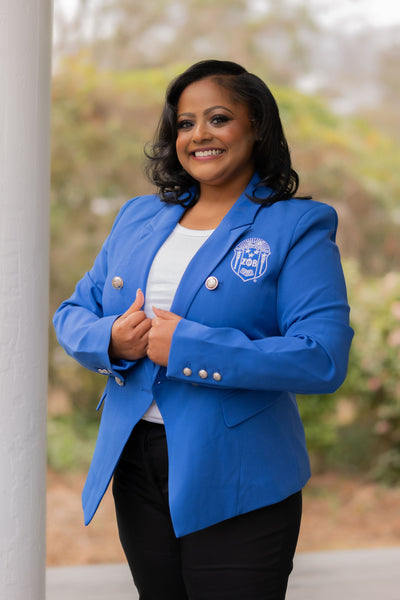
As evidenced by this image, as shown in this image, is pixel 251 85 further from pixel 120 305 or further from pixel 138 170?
pixel 138 170

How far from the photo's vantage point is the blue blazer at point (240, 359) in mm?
1384

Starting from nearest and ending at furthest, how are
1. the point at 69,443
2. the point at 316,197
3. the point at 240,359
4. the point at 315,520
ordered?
the point at 240,359 → the point at 315,520 → the point at 69,443 → the point at 316,197

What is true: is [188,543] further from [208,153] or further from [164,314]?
[208,153]

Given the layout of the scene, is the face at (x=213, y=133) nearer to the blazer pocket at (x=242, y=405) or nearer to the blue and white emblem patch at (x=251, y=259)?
the blue and white emblem patch at (x=251, y=259)

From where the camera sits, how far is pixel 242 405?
1.48m

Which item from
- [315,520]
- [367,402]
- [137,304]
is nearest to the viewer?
[137,304]

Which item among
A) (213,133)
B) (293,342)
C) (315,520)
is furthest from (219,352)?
(315,520)

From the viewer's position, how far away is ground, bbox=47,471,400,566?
5645 millimetres

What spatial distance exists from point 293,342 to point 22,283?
64cm

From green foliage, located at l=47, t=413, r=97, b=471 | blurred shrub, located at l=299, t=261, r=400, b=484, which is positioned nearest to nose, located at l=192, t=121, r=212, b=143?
blurred shrub, located at l=299, t=261, r=400, b=484

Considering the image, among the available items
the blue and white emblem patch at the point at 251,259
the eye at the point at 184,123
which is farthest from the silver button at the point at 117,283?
the eye at the point at 184,123

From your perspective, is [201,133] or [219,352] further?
[201,133]

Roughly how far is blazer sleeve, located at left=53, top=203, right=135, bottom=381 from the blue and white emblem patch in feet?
0.95

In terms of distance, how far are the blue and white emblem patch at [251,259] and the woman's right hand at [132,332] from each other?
0.21 m
